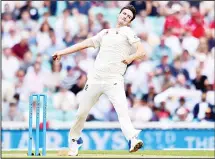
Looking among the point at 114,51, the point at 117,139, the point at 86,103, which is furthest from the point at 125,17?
the point at 117,139

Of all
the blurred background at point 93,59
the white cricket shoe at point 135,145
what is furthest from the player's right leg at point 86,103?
the blurred background at point 93,59

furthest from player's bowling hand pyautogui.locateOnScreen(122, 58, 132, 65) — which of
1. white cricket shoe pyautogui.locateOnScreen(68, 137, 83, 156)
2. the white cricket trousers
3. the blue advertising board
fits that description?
the blue advertising board

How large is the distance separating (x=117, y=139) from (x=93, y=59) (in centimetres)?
244

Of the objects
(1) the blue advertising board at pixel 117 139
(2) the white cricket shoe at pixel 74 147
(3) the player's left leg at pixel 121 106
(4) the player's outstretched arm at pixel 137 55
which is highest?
(4) the player's outstretched arm at pixel 137 55

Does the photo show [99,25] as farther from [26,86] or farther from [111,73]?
[111,73]

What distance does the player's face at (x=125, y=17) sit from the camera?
9297 mm

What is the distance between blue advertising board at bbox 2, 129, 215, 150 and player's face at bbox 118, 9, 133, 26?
18.6 feet

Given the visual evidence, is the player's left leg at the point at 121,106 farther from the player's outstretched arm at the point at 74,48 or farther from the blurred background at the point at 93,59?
the blurred background at the point at 93,59

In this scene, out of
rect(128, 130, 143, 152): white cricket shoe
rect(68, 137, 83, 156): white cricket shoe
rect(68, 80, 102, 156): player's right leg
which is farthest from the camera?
rect(68, 137, 83, 156): white cricket shoe

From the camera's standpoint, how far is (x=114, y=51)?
9297 millimetres

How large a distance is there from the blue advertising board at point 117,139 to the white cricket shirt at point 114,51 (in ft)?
18.0

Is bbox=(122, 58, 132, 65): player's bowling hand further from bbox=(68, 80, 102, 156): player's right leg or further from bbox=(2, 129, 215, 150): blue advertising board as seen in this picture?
bbox=(2, 129, 215, 150): blue advertising board

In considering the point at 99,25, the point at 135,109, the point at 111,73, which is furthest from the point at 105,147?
the point at 111,73

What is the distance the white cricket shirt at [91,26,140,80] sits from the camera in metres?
9.28
